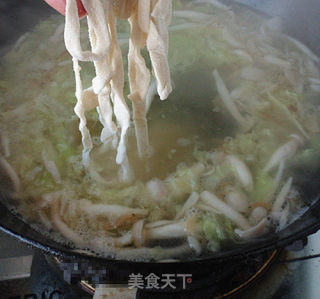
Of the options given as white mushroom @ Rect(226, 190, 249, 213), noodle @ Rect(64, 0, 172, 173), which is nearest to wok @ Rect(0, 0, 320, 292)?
white mushroom @ Rect(226, 190, 249, 213)

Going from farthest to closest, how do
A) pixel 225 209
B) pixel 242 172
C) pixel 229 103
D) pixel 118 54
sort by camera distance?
pixel 229 103, pixel 242 172, pixel 225 209, pixel 118 54

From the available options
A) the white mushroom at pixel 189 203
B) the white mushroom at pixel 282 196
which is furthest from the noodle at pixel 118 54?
the white mushroom at pixel 282 196

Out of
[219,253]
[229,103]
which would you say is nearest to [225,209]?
[219,253]

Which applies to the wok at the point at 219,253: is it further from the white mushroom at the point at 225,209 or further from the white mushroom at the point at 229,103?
the white mushroom at the point at 229,103

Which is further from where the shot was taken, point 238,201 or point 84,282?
point 84,282

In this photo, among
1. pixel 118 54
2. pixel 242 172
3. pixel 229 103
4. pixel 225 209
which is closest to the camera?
pixel 118 54

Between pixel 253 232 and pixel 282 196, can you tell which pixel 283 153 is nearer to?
pixel 282 196

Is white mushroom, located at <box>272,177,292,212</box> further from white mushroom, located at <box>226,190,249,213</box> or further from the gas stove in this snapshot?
the gas stove

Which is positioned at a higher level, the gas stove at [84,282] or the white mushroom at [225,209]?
the white mushroom at [225,209]
